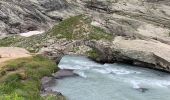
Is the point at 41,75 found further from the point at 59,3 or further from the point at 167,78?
the point at 59,3

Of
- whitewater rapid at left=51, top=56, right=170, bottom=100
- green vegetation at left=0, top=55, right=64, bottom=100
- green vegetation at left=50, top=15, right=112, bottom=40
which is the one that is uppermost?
green vegetation at left=50, top=15, right=112, bottom=40

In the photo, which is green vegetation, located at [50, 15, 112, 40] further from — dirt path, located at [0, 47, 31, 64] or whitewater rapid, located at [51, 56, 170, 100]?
dirt path, located at [0, 47, 31, 64]

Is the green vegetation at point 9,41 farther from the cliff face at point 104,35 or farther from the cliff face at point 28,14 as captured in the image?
the cliff face at point 28,14

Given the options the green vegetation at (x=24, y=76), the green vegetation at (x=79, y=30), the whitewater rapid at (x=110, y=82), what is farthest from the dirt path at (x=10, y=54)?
the green vegetation at (x=79, y=30)

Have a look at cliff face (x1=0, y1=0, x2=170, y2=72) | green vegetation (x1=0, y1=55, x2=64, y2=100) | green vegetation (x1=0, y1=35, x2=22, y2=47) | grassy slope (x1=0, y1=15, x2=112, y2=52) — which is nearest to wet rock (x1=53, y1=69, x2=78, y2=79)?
green vegetation (x1=0, y1=55, x2=64, y2=100)

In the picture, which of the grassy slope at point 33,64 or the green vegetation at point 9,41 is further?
the green vegetation at point 9,41

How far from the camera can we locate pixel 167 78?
46.6 meters

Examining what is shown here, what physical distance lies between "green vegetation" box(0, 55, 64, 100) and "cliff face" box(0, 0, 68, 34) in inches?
1494

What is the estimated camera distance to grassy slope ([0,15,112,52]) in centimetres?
5742

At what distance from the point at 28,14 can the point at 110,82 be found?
1963 inches

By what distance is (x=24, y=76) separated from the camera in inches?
1496

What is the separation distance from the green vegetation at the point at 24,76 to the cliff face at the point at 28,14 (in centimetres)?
3794

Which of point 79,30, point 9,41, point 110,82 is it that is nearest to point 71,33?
point 79,30

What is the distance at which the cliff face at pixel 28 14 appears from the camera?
83.6 m
